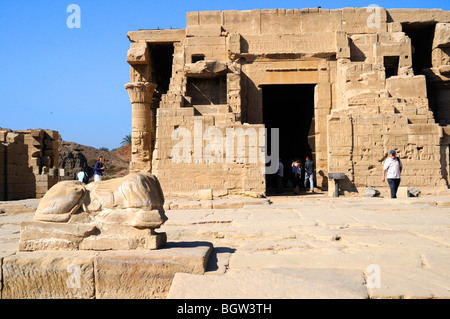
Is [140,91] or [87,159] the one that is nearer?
[140,91]

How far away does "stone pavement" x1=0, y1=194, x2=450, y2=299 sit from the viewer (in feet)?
10.2

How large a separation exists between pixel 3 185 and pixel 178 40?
836cm

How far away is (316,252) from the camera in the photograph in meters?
4.37

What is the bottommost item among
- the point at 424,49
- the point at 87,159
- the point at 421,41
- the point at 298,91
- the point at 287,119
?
the point at 87,159

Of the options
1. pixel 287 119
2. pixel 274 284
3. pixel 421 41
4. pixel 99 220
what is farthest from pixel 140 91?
pixel 274 284

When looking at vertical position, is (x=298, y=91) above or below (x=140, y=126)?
above

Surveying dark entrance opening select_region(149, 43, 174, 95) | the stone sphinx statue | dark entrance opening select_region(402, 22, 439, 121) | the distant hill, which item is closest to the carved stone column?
dark entrance opening select_region(149, 43, 174, 95)

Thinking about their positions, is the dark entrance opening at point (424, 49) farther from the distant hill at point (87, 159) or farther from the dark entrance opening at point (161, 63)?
the distant hill at point (87, 159)

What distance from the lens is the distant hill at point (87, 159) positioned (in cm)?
3466

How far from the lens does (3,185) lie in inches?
499

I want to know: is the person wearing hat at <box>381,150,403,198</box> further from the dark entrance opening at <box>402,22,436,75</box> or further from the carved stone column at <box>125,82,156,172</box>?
the carved stone column at <box>125,82,156,172</box>

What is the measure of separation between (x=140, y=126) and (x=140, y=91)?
4.55ft

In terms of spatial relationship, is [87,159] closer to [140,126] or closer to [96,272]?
[140,126]

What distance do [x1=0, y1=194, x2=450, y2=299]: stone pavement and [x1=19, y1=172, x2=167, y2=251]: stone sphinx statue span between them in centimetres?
48
